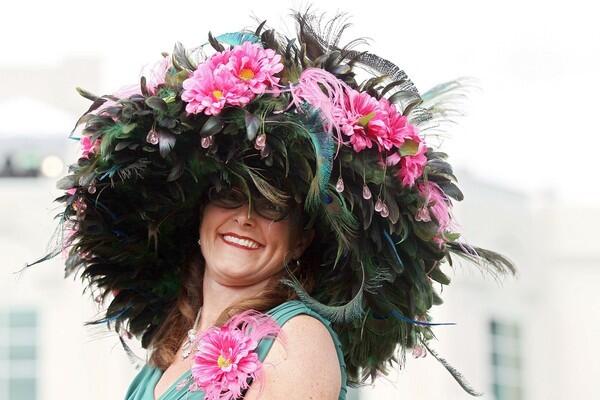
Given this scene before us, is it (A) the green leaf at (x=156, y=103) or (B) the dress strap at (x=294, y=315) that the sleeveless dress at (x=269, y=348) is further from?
(A) the green leaf at (x=156, y=103)

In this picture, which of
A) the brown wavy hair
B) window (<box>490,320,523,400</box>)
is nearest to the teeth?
the brown wavy hair

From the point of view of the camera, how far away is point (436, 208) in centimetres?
362

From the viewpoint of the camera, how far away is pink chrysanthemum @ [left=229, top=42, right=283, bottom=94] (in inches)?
135

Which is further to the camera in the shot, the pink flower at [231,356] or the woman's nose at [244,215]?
the woman's nose at [244,215]

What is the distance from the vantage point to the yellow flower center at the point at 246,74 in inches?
135

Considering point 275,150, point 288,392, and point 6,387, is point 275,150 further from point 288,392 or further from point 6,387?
point 6,387

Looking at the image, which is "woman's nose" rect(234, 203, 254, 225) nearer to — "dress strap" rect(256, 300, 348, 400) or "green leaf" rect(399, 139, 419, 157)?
"dress strap" rect(256, 300, 348, 400)

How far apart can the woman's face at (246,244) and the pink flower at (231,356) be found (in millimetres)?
120

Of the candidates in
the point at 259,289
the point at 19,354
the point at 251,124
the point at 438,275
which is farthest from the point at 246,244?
the point at 19,354

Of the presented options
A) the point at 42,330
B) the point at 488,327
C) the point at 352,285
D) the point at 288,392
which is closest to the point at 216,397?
the point at 288,392

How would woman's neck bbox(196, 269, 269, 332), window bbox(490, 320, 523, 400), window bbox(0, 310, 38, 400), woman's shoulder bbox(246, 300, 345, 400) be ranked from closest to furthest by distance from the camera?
woman's shoulder bbox(246, 300, 345, 400) < woman's neck bbox(196, 269, 269, 332) < window bbox(0, 310, 38, 400) < window bbox(490, 320, 523, 400)

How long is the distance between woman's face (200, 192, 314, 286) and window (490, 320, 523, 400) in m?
20.0

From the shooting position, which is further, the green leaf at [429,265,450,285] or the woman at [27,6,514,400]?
the green leaf at [429,265,450,285]

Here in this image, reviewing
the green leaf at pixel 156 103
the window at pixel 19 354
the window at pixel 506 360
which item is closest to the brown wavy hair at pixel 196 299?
the green leaf at pixel 156 103
